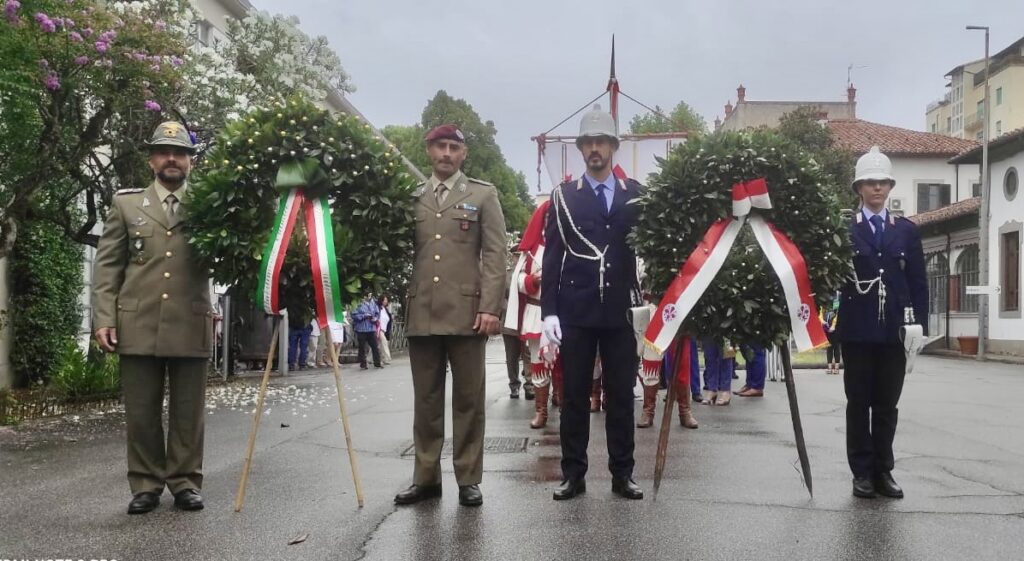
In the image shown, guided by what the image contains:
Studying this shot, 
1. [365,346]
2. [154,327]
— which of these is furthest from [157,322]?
[365,346]

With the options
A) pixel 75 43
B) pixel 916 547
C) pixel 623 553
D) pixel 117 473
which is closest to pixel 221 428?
pixel 117 473

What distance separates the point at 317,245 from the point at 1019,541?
163 inches

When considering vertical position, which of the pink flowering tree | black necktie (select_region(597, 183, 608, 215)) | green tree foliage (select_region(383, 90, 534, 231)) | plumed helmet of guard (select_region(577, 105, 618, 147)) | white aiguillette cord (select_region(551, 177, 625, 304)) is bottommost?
white aiguillette cord (select_region(551, 177, 625, 304))

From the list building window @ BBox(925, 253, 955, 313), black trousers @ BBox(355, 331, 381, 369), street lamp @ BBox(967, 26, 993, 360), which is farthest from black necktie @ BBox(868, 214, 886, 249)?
building window @ BBox(925, 253, 955, 313)

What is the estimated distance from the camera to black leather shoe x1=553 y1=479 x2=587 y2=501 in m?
6.08

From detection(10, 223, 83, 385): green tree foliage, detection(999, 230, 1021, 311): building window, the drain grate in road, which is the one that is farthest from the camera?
detection(999, 230, 1021, 311): building window

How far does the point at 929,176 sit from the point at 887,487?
5093 centimetres

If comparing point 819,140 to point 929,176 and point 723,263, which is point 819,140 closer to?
point 929,176

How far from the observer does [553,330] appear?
20.1ft

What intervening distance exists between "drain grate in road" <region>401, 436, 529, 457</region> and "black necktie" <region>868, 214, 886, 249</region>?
11.0 ft

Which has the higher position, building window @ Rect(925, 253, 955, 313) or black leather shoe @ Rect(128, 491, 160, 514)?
building window @ Rect(925, 253, 955, 313)

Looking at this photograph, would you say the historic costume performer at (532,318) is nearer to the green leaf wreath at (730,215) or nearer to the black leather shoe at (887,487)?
the green leaf wreath at (730,215)

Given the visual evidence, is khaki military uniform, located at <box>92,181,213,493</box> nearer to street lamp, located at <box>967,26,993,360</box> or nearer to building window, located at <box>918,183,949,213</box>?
street lamp, located at <box>967,26,993,360</box>

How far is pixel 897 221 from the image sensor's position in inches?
257
